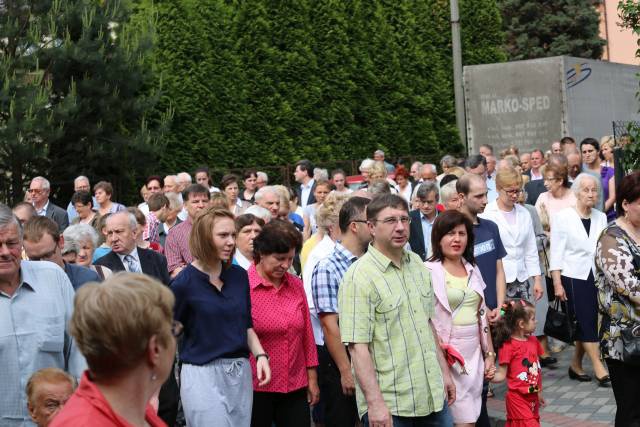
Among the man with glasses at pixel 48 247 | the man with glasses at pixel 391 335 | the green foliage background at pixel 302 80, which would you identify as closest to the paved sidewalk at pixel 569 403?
the man with glasses at pixel 391 335

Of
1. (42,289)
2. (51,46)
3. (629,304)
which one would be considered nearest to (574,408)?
(629,304)

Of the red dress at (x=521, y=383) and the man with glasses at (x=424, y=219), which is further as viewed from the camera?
the man with glasses at (x=424, y=219)

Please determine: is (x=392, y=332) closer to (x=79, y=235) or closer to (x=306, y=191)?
(x=79, y=235)

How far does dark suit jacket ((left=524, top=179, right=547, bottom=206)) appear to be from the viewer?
13.6m

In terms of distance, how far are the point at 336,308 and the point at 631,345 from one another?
185 centimetres

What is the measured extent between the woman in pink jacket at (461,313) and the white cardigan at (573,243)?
3.02 meters

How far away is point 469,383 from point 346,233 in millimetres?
1283

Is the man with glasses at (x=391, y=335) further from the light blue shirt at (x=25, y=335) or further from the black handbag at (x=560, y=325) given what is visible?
the black handbag at (x=560, y=325)

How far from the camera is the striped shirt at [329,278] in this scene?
7062 millimetres

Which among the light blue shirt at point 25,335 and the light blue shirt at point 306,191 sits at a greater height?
A: the light blue shirt at point 306,191

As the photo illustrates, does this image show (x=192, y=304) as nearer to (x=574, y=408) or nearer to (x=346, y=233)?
(x=346, y=233)

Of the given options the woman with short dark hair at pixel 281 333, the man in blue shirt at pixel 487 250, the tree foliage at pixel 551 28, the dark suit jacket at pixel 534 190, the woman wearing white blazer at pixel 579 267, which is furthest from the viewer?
the tree foliage at pixel 551 28

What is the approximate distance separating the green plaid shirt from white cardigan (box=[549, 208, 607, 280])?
471 cm

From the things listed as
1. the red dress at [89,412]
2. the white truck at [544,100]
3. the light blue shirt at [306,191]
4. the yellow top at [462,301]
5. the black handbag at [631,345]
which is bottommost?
the black handbag at [631,345]
